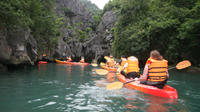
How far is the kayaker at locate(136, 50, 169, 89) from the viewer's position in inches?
183

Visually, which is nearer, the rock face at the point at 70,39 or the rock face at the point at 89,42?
the rock face at the point at 70,39

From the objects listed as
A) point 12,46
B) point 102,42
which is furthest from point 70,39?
point 12,46

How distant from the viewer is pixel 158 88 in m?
4.89

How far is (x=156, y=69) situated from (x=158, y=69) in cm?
6

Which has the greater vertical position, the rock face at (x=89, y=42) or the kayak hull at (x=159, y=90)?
the rock face at (x=89, y=42)

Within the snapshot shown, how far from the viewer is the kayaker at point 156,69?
4.66m

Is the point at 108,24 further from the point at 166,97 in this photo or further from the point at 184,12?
the point at 166,97

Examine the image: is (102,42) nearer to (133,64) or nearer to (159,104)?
(133,64)

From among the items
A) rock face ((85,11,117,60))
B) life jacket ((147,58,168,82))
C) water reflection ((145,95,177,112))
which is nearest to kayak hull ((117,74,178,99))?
water reflection ((145,95,177,112))

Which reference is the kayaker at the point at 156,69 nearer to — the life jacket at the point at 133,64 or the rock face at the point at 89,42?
the life jacket at the point at 133,64

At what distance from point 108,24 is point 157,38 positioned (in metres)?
19.3

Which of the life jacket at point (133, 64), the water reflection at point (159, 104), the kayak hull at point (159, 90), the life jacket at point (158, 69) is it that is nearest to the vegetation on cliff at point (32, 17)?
the life jacket at point (133, 64)

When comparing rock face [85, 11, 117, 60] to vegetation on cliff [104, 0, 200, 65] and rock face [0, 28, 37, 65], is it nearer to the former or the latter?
vegetation on cliff [104, 0, 200, 65]

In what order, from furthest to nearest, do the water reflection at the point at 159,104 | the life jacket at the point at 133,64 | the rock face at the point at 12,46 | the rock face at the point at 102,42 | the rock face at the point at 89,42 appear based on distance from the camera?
the rock face at the point at 102,42, the rock face at the point at 89,42, the rock face at the point at 12,46, the life jacket at the point at 133,64, the water reflection at the point at 159,104
